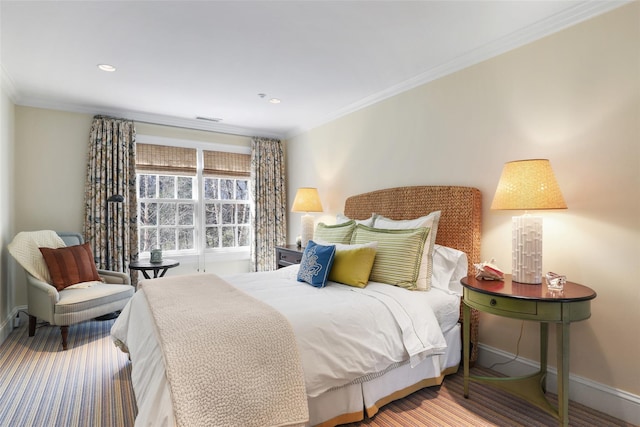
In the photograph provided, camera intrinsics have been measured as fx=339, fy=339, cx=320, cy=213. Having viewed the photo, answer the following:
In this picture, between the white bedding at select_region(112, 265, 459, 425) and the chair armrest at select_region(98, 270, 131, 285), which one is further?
the chair armrest at select_region(98, 270, 131, 285)

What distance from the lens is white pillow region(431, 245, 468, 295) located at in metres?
2.63

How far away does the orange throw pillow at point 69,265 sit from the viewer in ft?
10.9

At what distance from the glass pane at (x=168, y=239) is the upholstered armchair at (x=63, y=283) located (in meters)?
1.02

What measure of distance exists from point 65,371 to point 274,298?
6.03 feet

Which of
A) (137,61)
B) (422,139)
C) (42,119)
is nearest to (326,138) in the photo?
(422,139)

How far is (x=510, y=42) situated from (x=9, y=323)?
5.17 meters

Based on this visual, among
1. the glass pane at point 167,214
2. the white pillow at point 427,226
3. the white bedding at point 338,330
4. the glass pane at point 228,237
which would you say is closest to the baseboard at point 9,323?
the white bedding at point 338,330

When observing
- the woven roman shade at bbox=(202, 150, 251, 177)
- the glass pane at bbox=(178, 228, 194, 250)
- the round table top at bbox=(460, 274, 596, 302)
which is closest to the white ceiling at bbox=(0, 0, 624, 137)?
the woven roman shade at bbox=(202, 150, 251, 177)

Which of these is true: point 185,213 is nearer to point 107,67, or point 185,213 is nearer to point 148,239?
point 148,239

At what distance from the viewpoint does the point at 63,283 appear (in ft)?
10.9

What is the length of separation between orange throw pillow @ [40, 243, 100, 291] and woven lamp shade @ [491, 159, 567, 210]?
3864mm

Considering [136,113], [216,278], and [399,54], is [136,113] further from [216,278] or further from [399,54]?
[399,54]

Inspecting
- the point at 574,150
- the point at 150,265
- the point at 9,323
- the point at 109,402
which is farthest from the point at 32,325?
the point at 574,150

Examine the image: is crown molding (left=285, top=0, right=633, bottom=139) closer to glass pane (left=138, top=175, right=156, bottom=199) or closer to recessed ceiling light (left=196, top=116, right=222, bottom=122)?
recessed ceiling light (left=196, top=116, right=222, bottom=122)
